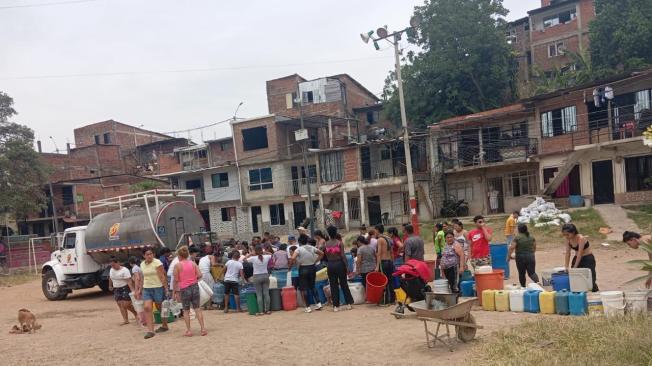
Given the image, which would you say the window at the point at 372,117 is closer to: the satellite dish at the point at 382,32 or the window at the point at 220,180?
the window at the point at 220,180

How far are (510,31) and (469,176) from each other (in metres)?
16.3

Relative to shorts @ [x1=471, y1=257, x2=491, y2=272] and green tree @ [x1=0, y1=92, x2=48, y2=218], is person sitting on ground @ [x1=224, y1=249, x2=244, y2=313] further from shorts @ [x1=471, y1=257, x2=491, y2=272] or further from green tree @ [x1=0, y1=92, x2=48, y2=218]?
green tree @ [x1=0, y1=92, x2=48, y2=218]

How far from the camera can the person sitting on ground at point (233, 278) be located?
12.5 meters

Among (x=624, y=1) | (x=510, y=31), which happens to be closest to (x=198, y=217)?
(x=624, y=1)

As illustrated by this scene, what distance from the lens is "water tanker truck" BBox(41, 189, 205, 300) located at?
1642 cm

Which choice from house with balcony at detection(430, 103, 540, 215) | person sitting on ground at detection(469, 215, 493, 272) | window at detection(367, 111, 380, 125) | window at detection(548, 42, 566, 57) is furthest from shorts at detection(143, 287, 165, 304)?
window at detection(548, 42, 566, 57)

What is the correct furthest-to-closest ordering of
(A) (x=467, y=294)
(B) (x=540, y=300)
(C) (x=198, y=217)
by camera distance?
(C) (x=198, y=217) < (A) (x=467, y=294) < (B) (x=540, y=300)

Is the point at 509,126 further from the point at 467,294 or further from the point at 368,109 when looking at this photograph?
the point at 467,294

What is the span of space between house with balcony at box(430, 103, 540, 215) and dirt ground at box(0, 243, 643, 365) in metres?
17.6

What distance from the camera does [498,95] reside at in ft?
122

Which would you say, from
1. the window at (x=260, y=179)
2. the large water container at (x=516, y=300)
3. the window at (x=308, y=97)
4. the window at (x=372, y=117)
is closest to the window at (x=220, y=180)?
the window at (x=260, y=179)

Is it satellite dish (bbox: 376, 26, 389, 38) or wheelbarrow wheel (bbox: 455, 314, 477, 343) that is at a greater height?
satellite dish (bbox: 376, 26, 389, 38)

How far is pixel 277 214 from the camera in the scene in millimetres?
38469

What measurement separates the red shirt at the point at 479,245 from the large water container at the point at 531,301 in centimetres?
218
